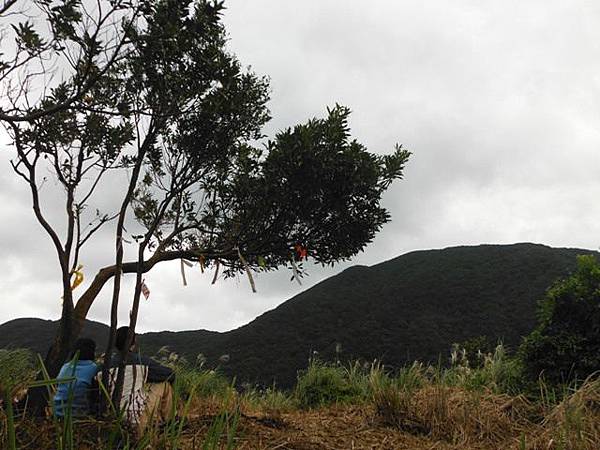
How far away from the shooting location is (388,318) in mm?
31406

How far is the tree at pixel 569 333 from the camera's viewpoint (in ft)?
23.2

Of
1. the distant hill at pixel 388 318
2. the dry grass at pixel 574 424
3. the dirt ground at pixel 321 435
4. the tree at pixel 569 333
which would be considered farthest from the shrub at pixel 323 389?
the distant hill at pixel 388 318

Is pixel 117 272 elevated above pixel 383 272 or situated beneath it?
situated beneath

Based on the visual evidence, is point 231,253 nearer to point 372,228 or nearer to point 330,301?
point 372,228

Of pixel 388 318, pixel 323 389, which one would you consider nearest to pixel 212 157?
pixel 323 389

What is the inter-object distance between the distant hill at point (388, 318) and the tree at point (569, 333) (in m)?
18.4

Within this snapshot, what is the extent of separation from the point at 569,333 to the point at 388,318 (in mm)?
24482

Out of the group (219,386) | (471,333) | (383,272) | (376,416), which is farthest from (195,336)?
(376,416)

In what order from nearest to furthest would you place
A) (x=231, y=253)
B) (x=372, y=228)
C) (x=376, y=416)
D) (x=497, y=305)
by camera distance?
(x=376, y=416), (x=372, y=228), (x=231, y=253), (x=497, y=305)

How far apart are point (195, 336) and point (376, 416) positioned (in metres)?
29.0

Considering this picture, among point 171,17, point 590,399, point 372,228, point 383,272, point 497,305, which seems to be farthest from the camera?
point 383,272

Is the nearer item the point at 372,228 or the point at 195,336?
the point at 372,228

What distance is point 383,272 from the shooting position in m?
39.1

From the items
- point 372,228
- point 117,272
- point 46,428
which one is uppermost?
point 372,228
